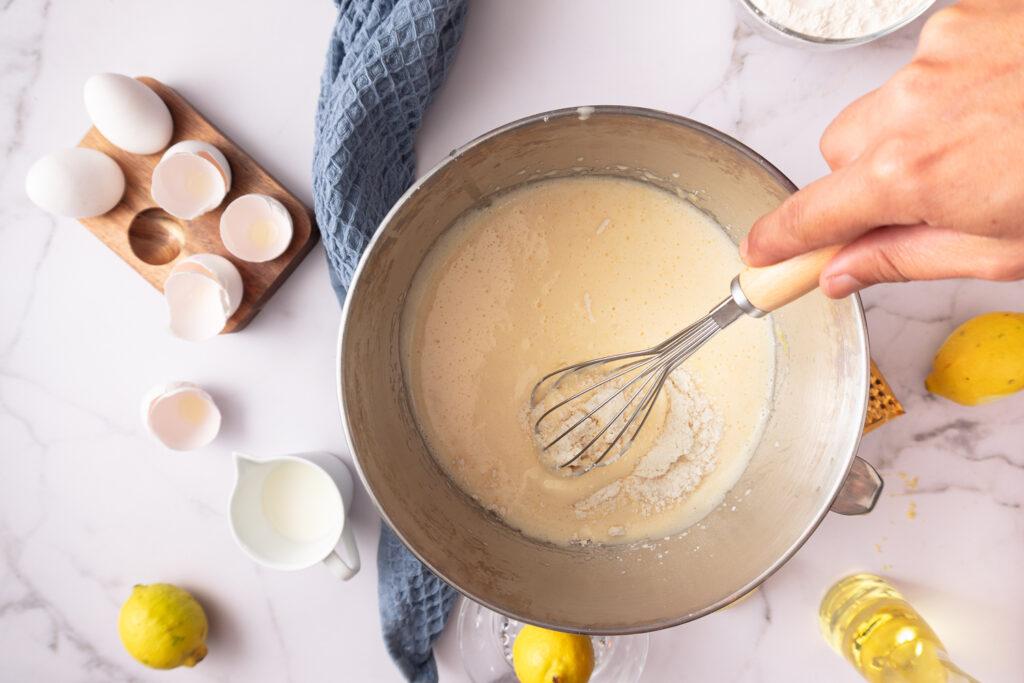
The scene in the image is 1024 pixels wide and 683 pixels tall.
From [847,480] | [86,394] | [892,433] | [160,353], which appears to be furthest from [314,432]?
[892,433]

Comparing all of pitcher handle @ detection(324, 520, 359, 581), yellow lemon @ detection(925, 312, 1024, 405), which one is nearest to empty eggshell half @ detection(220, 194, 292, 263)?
pitcher handle @ detection(324, 520, 359, 581)

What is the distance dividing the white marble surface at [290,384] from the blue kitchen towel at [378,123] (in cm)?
6

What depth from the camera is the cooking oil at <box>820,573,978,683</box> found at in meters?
0.83

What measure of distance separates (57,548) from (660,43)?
1.16m

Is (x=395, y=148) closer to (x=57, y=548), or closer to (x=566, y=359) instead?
(x=566, y=359)

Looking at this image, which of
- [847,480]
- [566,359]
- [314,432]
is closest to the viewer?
[847,480]

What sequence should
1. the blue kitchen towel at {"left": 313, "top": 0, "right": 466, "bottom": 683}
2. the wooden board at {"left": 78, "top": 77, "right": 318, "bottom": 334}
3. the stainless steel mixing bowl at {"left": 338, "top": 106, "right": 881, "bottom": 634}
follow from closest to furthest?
the stainless steel mixing bowl at {"left": 338, "top": 106, "right": 881, "bottom": 634} < the blue kitchen towel at {"left": 313, "top": 0, "right": 466, "bottom": 683} < the wooden board at {"left": 78, "top": 77, "right": 318, "bottom": 334}

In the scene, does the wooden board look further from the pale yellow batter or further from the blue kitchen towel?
the pale yellow batter

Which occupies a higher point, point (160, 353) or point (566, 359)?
point (566, 359)

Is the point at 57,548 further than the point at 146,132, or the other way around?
the point at 57,548

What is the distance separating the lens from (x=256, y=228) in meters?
0.89

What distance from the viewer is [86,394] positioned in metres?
0.99

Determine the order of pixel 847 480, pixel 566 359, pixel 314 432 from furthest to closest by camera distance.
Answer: pixel 314 432 < pixel 566 359 < pixel 847 480

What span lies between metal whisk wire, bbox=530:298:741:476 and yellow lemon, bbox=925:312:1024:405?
36 centimetres
